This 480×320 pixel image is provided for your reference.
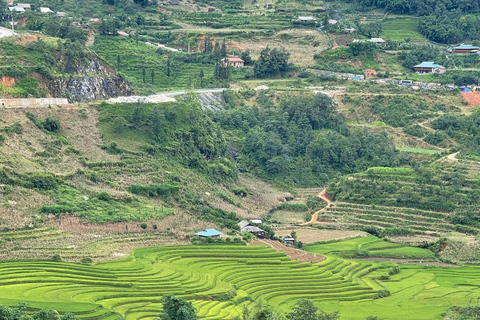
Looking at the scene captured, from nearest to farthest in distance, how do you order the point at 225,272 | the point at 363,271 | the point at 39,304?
1. the point at 39,304
2. the point at 225,272
3. the point at 363,271

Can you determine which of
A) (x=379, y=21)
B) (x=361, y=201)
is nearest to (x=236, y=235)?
(x=361, y=201)

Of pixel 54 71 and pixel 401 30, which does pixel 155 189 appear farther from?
pixel 401 30

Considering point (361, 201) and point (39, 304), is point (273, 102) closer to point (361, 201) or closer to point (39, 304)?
point (361, 201)

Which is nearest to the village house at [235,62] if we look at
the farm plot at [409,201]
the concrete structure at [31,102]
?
the farm plot at [409,201]

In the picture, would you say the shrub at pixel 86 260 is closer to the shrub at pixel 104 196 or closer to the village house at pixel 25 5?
the shrub at pixel 104 196

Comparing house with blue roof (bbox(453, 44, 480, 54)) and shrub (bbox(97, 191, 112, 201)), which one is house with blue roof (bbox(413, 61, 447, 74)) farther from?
shrub (bbox(97, 191, 112, 201))

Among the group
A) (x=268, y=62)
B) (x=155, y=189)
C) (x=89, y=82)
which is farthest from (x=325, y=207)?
(x=268, y=62)

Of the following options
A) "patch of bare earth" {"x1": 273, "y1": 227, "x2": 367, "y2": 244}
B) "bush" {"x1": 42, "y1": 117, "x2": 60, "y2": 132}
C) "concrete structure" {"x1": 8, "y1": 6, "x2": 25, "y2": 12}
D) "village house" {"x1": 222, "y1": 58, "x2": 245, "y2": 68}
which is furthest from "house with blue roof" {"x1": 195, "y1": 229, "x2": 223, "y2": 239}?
"concrete structure" {"x1": 8, "y1": 6, "x2": 25, "y2": 12}
